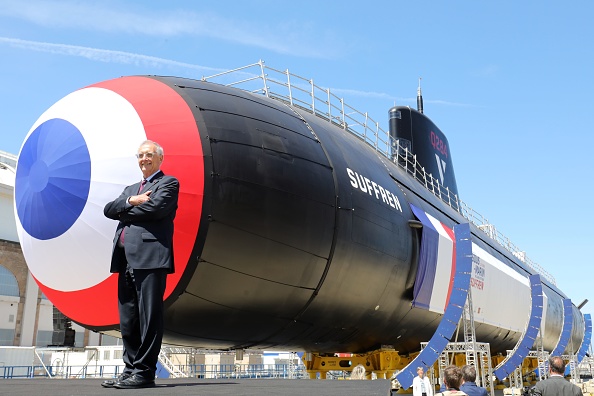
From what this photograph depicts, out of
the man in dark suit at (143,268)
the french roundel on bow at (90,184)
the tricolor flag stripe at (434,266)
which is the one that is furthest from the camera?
the tricolor flag stripe at (434,266)

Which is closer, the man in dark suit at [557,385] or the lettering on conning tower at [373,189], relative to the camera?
the man in dark suit at [557,385]

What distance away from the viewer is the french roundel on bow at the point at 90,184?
264 inches

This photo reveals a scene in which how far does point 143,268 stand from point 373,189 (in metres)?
6.55

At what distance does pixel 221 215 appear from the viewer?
23.0 ft

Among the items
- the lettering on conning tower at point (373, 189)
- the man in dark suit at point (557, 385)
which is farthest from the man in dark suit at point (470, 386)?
the lettering on conning tower at point (373, 189)

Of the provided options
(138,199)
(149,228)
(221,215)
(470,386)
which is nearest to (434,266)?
(470,386)

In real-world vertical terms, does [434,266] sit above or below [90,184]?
below

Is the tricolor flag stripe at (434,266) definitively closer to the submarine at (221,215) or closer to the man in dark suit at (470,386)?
the submarine at (221,215)

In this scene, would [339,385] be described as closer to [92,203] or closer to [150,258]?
[150,258]

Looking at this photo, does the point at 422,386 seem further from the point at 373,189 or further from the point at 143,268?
the point at 143,268

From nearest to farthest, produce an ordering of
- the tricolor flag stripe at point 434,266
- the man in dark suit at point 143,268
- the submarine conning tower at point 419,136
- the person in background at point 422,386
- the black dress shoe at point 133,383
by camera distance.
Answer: the black dress shoe at point 133,383 < the man in dark suit at point 143,268 < the tricolor flag stripe at point 434,266 < the person in background at point 422,386 < the submarine conning tower at point 419,136

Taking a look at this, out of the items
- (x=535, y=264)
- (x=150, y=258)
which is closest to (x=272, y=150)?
(x=150, y=258)

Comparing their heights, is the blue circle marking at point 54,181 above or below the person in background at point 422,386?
above

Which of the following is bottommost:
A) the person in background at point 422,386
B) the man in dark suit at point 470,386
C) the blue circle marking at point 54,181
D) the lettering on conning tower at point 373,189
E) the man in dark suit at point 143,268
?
the person in background at point 422,386
